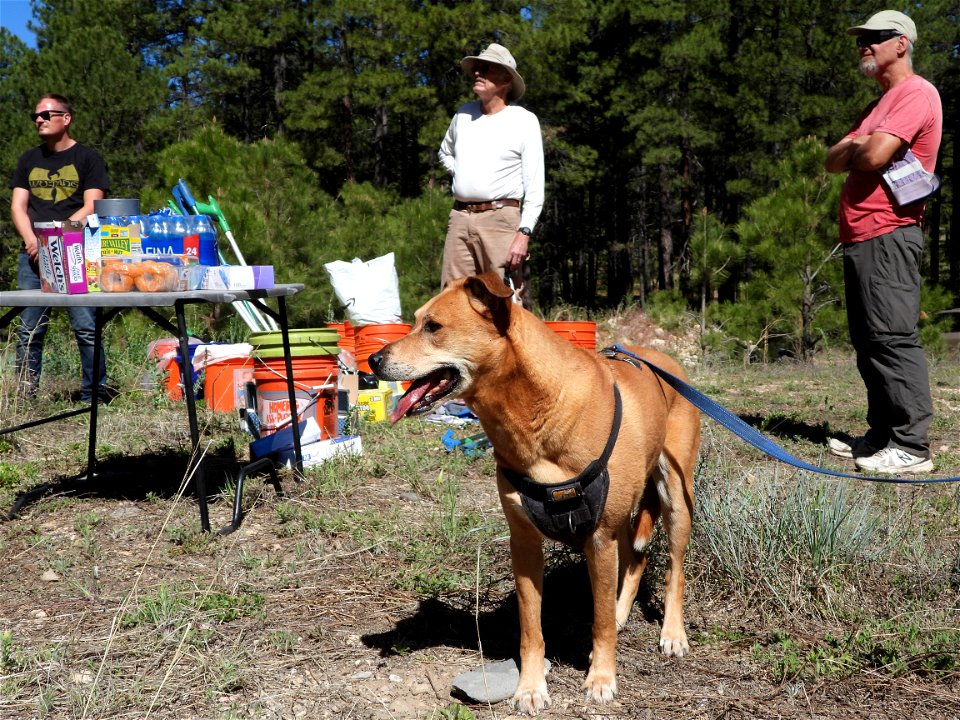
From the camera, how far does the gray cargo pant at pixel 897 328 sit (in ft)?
15.5

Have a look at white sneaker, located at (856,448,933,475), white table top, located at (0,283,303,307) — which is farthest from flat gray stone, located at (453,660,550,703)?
white sneaker, located at (856,448,933,475)

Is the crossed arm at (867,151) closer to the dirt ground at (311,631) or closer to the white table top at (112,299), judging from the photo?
the dirt ground at (311,631)

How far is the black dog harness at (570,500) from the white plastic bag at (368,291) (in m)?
6.16

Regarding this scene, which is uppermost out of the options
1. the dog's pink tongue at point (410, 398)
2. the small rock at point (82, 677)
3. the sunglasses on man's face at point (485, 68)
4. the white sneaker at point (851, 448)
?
the sunglasses on man's face at point (485, 68)

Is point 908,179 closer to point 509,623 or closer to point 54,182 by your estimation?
point 509,623

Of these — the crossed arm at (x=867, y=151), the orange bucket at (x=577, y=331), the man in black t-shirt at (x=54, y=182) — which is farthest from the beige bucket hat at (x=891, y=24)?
the man in black t-shirt at (x=54, y=182)

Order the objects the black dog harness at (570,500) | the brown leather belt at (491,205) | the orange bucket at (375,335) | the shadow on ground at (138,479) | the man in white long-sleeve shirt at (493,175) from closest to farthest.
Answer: the black dog harness at (570,500), the shadow on ground at (138,479), the man in white long-sleeve shirt at (493,175), the brown leather belt at (491,205), the orange bucket at (375,335)

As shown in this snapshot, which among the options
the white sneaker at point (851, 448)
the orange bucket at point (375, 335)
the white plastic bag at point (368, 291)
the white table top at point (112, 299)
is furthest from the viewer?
the white plastic bag at point (368, 291)

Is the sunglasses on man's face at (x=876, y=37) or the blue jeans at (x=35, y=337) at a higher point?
the sunglasses on man's face at (x=876, y=37)

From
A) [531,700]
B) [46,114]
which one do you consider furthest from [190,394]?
[46,114]

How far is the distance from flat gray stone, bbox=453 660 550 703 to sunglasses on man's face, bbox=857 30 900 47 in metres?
3.98

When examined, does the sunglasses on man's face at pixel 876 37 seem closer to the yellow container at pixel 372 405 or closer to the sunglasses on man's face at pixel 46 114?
the yellow container at pixel 372 405

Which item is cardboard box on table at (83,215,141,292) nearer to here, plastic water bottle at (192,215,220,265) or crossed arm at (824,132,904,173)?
plastic water bottle at (192,215,220,265)

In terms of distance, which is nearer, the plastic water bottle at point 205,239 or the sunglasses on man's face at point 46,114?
the plastic water bottle at point 205,239
